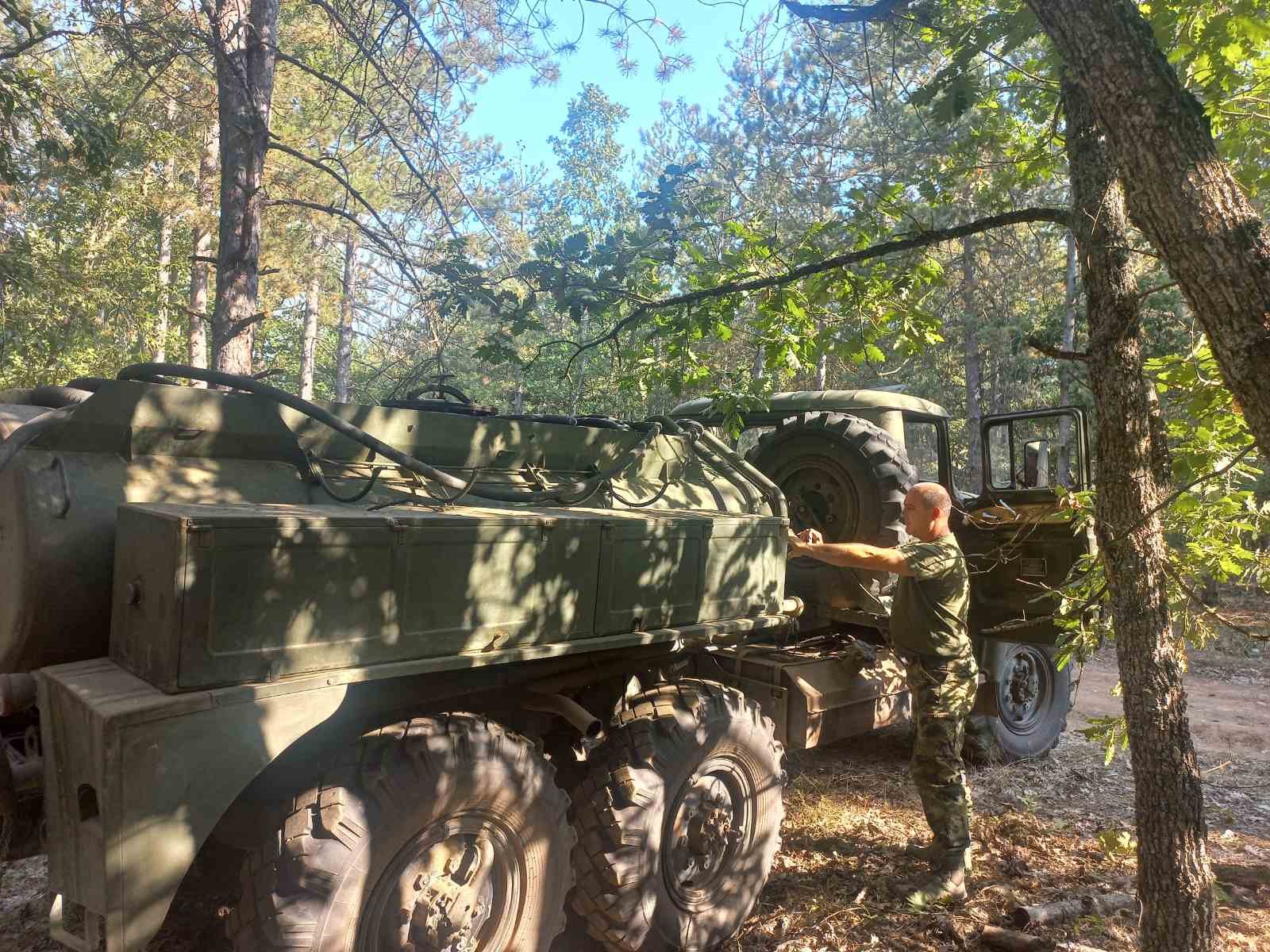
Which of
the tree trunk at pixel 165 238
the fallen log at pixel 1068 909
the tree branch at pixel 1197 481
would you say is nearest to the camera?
the tree branch at pixel 1197 481

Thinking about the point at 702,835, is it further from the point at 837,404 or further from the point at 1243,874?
the point at 837,404

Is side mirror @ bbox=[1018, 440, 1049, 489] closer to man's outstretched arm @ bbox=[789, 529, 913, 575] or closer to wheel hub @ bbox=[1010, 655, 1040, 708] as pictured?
wheel hub @ bbox=[1010, 655, 1040, 708]

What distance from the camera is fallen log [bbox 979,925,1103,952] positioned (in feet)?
11.2

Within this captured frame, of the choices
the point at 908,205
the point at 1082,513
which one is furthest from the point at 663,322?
the point at 1082,513

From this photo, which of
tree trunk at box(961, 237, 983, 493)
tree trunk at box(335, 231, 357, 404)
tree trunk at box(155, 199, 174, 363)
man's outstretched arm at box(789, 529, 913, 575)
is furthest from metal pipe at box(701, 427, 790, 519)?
tree trunk at box(335, 231, 357, 404)

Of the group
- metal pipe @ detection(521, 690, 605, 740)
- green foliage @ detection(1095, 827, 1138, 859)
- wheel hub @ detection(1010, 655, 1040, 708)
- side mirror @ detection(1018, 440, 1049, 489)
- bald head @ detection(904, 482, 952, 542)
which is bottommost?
green foliage @ detection(1095, 827, 1138, 859)

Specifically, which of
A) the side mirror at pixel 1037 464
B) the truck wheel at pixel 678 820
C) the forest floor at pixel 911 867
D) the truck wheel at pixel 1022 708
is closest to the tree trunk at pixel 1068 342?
the truck wheel at pixel 1022 708

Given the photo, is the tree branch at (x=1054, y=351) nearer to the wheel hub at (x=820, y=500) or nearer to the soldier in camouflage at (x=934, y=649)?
the soldier in camouflage at (x=934, y=649)

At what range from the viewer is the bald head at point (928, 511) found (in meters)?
4.34

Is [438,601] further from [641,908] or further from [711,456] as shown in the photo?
[711,456]

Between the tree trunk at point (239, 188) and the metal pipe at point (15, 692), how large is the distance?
415 centimetres

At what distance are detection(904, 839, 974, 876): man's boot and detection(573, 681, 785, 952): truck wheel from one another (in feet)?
2.76

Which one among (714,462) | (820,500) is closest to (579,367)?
(820,500)

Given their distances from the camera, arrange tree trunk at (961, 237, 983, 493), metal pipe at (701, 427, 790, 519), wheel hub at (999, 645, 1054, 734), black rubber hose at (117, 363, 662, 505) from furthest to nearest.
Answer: tree trunk at (961, 237, 983, 493)
wheel hub at (999, 645, 1054, 734)
metal pipe at (701, 427, 790, 519)
black rubber hose at (117, 363, 662, 505)
